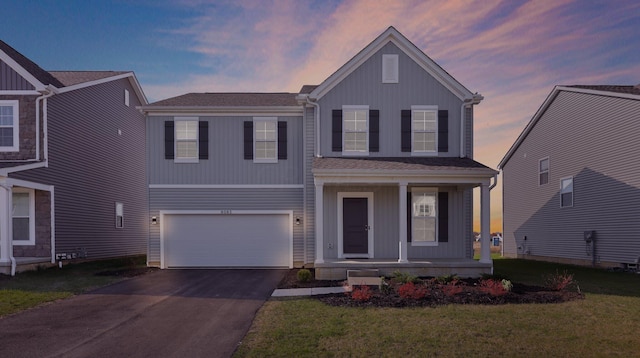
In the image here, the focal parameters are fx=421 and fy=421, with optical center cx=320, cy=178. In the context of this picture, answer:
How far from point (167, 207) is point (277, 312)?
9.52m

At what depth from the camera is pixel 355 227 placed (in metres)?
15.3

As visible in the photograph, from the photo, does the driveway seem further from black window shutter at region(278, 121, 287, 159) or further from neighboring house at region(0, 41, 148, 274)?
black window shutter at region(278, 121, 287, 159)

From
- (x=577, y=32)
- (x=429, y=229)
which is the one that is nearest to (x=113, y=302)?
(x=429, y=229)

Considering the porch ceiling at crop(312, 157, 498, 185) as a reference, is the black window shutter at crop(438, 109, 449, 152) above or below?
above

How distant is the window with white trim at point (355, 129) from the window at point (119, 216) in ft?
41.0

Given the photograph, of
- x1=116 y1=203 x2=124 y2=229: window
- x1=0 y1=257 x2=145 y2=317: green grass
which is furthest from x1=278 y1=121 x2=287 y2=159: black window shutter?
x1=116 y1=203 x2=124 y2=229: window

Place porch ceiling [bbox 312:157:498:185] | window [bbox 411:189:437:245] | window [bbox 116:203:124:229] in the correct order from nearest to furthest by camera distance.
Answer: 1. porch ceiling [bbox 312:157:498:185]
2. window [bbox 411:189:437:245]
3. window [bbox 116:203:124:229]

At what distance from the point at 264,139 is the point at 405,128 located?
17.8 feet

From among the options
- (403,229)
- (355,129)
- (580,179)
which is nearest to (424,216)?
(403,229)

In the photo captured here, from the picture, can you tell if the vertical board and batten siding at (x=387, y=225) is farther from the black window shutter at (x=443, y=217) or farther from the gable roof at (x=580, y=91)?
the gable roof at (x=580, y=91)

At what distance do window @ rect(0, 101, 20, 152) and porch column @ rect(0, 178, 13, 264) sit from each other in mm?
2736

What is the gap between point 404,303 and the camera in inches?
357

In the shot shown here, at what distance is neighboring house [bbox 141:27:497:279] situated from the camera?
1384 centimetres

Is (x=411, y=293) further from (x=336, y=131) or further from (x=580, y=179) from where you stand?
(x=580, y=179)
